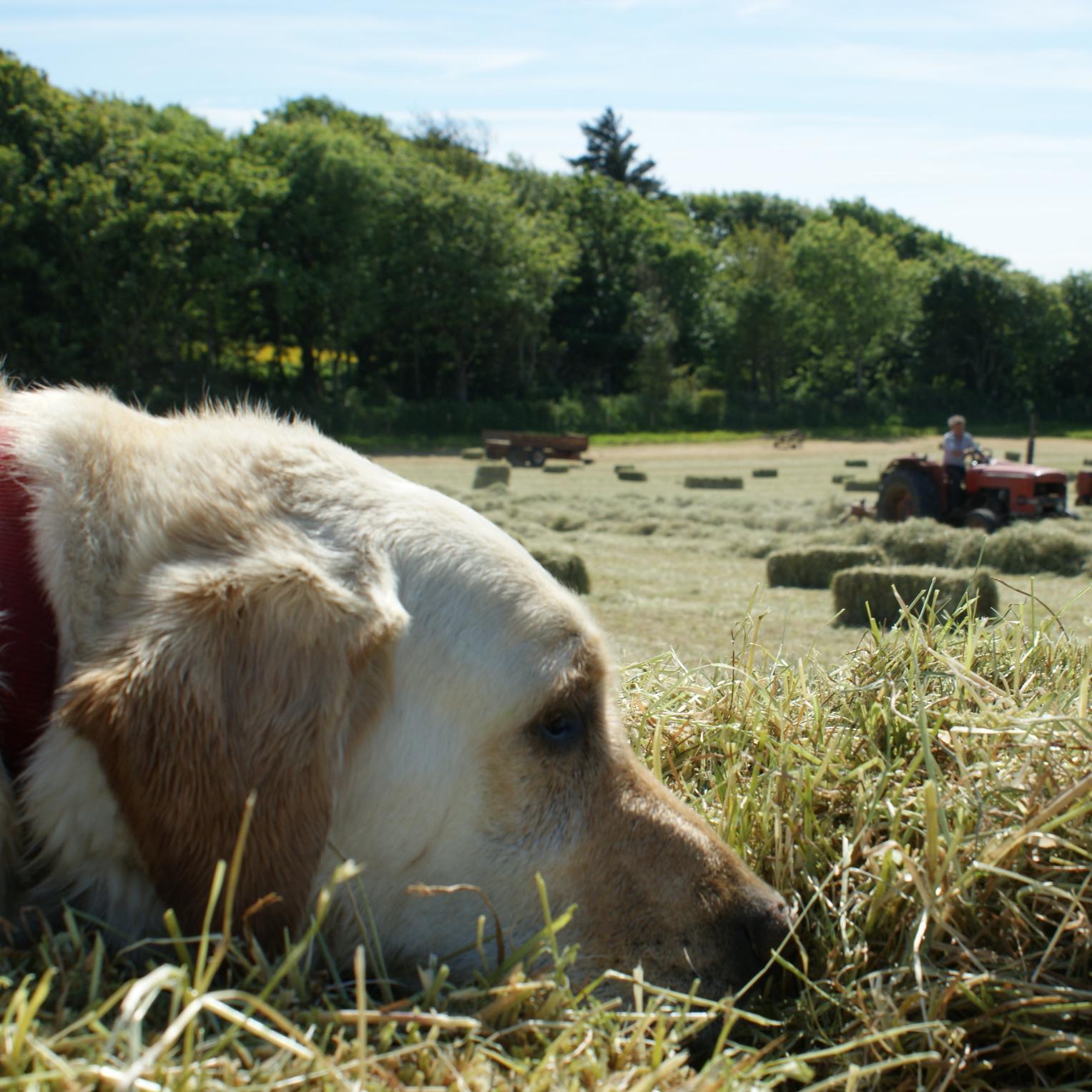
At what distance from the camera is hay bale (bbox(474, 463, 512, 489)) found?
25156 millimetres

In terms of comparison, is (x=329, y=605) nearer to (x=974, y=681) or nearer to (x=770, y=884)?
(x=770, y=884)

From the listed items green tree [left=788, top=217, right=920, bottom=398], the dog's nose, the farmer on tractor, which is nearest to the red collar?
the dog's nose

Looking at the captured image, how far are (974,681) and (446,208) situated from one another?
4867 centimetres

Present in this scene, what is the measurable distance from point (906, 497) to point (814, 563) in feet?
15.9

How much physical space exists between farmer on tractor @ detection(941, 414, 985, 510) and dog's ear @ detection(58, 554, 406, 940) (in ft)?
52.5

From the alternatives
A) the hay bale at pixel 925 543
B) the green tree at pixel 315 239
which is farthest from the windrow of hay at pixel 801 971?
the green tree at pixel 315 239

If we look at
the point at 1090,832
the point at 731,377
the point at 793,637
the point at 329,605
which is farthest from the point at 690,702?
the point at 731,377

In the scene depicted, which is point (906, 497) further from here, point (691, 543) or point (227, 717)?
point (227, 717)

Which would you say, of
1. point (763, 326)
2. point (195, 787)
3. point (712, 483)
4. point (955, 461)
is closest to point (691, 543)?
point (955, 461)

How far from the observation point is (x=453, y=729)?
6.93 feet

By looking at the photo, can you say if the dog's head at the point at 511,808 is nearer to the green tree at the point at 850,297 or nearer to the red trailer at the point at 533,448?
the red trailer at the point at 533,448

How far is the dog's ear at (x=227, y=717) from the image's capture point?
1.79 meters

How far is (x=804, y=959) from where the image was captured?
7.02 ft

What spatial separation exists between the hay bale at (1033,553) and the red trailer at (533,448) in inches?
856
